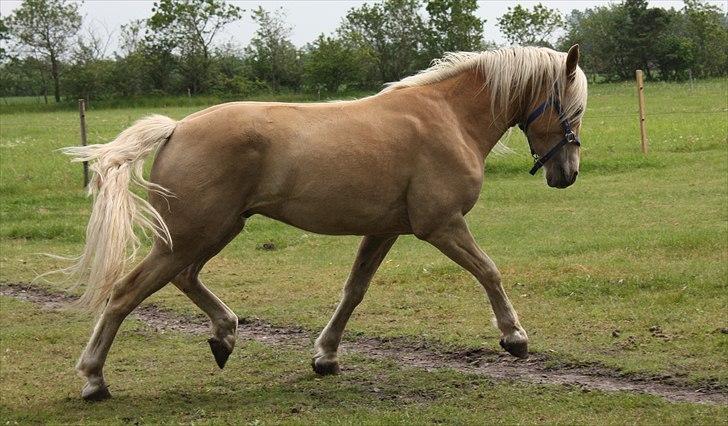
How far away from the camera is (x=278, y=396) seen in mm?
6172

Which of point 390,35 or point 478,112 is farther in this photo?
point 390,35

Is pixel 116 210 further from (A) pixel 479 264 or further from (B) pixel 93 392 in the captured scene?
(A) pixel 479 264

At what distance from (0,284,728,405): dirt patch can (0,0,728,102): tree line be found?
171 ft

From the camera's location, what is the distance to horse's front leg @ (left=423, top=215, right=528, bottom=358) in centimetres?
625

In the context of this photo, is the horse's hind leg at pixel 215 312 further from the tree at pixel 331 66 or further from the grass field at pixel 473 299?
the tree at pixel 331 66

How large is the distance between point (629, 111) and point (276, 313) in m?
27.9

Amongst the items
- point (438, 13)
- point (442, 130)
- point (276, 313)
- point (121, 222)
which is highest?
point (438, 13)

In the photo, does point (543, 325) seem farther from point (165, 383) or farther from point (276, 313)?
point (165, 383)

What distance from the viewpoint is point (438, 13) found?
64.5 meters

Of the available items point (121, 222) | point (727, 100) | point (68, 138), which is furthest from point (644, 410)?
point (727, 100)

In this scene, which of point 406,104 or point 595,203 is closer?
point 406,104

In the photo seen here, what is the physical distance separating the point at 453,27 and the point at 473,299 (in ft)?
187

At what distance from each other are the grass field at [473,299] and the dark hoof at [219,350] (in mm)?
147

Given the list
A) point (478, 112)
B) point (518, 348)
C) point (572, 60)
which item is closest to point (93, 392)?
point (518, 348)
